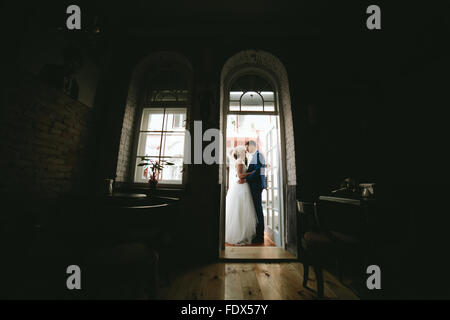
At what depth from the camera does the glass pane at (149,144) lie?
2.91 meters

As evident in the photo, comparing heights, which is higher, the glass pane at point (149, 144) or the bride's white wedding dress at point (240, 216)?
the glass pane at point (149, 144)

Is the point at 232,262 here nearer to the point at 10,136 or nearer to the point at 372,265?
the point at 372,265

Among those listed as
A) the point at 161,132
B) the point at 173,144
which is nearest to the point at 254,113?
the point at 173,144

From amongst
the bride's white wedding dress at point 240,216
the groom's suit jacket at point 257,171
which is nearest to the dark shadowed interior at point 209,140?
the groom's suit jacket at point 257,171

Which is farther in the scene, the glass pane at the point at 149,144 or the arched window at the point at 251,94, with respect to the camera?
the arched window at the point at 251,94

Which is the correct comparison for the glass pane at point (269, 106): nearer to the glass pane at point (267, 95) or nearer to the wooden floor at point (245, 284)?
the glass pane at point (267, 95)

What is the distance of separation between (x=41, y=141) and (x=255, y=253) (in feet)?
9.83

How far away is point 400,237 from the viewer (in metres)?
1.43

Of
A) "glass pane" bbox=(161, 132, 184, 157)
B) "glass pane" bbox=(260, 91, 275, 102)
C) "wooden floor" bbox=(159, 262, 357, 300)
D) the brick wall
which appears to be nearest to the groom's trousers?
"wooden floor" bbox=(159, 262, 357, 300)

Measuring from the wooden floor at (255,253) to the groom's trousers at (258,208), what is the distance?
42 centimetres

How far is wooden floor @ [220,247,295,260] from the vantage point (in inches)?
92.9

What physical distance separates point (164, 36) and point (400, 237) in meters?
4.05

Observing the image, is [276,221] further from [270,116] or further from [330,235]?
[270,116]

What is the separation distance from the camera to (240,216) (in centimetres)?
325
